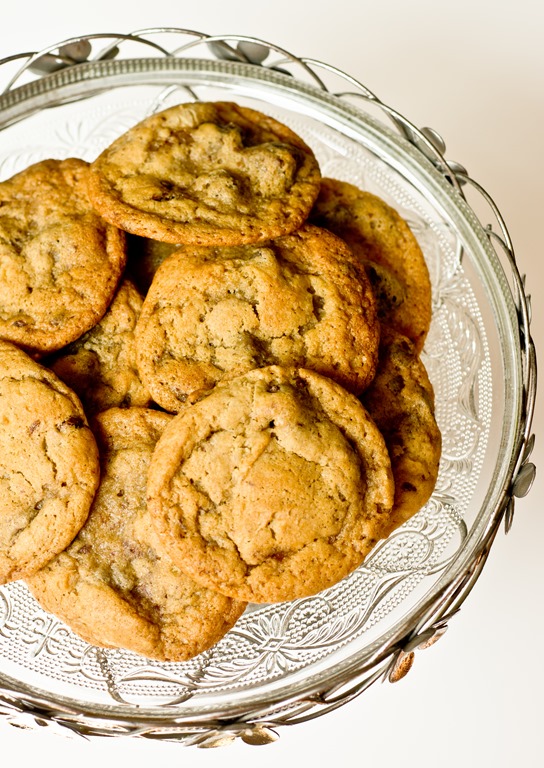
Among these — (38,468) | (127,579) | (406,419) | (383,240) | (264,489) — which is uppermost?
(383,240)

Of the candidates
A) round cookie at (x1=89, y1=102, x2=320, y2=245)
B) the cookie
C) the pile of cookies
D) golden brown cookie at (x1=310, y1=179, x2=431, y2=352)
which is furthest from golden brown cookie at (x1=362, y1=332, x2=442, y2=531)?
the cookie

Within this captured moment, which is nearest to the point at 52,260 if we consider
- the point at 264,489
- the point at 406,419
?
the point at 264,489

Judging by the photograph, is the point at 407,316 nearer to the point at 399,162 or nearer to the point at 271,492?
the point at 399,162

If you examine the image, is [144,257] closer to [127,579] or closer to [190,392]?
[190,392]

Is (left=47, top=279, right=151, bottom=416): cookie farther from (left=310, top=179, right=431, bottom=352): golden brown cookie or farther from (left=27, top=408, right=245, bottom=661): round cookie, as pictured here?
(left=310, top=179, right=431, bottom=352): golden brown cookie

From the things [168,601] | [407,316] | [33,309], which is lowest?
[168,601]

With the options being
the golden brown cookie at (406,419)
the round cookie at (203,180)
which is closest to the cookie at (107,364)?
the round cookie at (203,180)

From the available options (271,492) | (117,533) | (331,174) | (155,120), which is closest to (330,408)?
(271,492)

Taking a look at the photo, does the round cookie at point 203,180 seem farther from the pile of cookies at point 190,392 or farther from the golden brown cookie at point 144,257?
the golden brown cookie at point 144,257
